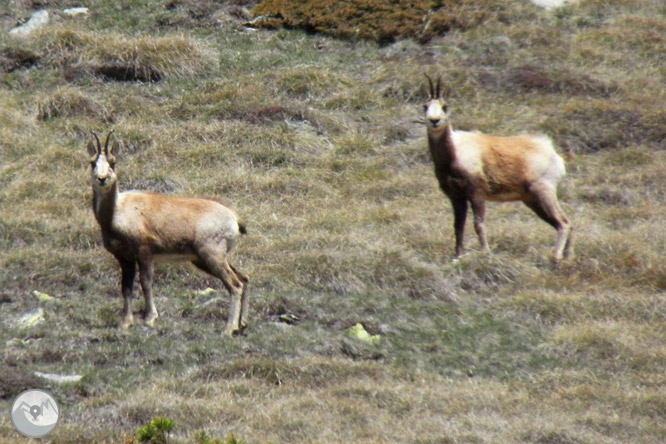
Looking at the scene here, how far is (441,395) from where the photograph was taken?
9578 mm

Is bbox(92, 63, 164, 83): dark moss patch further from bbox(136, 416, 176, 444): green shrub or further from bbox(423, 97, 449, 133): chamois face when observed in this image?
bbox(136, 416, 176, 444): green shrub

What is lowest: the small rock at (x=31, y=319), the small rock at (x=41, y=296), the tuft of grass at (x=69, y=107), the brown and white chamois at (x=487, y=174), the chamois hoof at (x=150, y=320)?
the tuft of grass at (x=69, y=107)

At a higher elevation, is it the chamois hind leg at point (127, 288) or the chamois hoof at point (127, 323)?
the chamois hind leg at point (127, 288)

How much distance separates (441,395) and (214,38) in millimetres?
13246

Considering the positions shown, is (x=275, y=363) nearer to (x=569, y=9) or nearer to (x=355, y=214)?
(x=355, y=214)

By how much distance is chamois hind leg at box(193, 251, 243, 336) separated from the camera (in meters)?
11.1

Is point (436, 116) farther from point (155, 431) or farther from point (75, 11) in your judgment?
point (75, 11)

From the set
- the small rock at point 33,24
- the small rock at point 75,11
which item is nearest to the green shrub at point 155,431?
the small rock at point 33,24

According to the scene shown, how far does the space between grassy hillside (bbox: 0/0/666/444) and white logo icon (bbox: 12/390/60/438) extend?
0.23 m

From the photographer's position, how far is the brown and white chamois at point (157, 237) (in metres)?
11.1

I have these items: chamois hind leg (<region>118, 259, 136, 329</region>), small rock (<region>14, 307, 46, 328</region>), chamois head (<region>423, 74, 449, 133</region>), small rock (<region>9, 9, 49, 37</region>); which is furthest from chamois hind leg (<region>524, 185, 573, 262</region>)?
small rock (<region>9, 9, 49, 37</region>)

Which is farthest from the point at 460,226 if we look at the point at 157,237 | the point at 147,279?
the point at 147,279

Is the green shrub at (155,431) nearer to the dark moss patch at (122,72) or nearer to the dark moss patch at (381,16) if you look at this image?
the dark moss patch at (122,72)

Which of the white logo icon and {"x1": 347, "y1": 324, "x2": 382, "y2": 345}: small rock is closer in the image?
the white logo icon
